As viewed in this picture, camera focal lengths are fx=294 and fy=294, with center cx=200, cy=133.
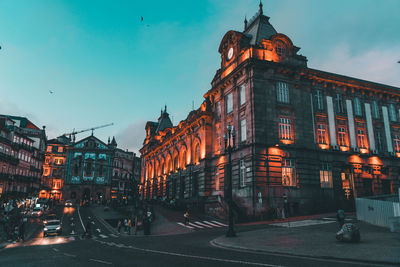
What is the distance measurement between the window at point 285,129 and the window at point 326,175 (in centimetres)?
533

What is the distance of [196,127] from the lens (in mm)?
46125

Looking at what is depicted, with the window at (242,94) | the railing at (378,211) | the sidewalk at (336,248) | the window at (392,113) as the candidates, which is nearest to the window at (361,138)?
the window at (392,113)

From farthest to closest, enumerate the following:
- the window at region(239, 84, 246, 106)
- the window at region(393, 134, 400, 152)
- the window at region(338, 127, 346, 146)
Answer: the window at region(393, 134, 400, 152) < the window at region(338, 127, 346, 146) < the window at region(239, 84, 246, 106)

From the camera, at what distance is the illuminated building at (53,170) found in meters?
88.1

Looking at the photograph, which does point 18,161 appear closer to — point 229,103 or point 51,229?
point 51,229

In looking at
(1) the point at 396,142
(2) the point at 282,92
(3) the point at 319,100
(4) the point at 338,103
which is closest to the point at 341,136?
(4) the point at 338,103

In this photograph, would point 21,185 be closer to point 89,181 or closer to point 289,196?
point 89,181

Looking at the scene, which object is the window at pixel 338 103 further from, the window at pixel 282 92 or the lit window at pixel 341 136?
the window at pixel 282 92

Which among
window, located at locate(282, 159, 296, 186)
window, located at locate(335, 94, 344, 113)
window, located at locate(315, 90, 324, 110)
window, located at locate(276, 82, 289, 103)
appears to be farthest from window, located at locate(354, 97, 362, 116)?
window, located at locate(282, 159, 296, 186)

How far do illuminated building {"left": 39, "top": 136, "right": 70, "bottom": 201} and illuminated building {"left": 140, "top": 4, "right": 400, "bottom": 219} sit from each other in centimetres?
6165

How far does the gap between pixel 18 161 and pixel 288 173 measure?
53.8m

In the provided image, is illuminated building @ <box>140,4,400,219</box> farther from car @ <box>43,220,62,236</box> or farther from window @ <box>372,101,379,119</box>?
car @ <box>43,220,62,236</box>

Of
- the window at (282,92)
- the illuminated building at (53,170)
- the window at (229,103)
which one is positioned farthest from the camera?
the illuminated building at (53,170)

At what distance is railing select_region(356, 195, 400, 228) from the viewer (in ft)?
62.9
